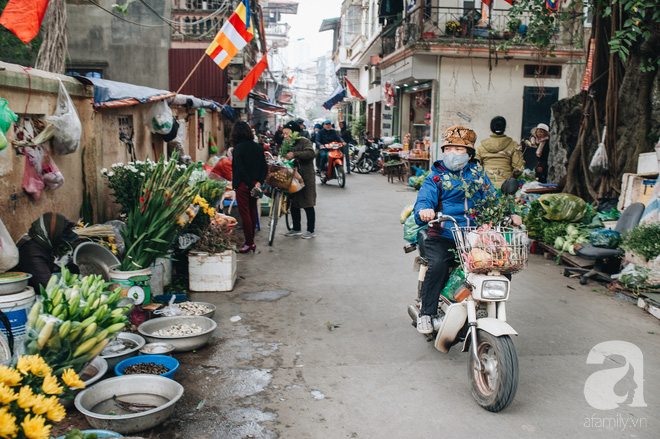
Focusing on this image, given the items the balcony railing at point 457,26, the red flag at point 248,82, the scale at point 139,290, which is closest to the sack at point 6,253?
the scale at point 139,290

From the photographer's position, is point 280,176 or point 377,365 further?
point 280,176

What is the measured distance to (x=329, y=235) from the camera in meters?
9.76

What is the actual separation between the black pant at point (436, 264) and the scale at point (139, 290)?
2.54m

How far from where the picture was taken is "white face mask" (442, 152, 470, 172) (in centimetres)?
425

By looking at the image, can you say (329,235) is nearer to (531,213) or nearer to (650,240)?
(531,213)

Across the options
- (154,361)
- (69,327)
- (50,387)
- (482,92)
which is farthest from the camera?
(482,92)

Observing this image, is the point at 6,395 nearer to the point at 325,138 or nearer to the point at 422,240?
the point at 422,240

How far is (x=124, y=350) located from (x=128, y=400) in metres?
0.72

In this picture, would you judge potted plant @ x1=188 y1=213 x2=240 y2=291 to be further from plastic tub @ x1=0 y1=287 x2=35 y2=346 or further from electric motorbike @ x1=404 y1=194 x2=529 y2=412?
electric motorbike @ x1=404 y1=194 x2=529 y2=412

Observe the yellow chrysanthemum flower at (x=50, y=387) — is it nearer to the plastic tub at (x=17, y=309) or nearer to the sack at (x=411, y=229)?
the plastic tub at (x=17, y=309)

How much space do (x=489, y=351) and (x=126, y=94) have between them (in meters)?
5.93

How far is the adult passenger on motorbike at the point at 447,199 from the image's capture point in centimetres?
427

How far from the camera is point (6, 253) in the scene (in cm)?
409

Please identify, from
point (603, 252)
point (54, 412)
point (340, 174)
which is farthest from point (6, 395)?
point (340, 174)
